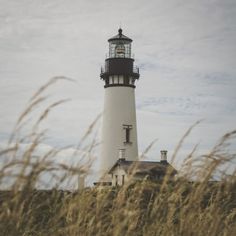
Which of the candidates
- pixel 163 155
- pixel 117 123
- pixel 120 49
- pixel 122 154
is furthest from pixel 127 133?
pixel 120 49

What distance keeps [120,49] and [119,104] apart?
4.20 m

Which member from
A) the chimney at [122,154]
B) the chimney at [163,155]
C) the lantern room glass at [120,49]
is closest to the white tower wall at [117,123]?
the chimney at [122,154]

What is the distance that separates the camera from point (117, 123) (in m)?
33.2

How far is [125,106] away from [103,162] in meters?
4.22

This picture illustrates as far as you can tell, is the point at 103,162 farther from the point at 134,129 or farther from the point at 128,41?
the point at 128,41

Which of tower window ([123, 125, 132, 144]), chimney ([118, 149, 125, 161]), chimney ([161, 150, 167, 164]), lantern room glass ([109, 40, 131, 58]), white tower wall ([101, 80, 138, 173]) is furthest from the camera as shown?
lantern room glass ([109, 40, 131, 58])

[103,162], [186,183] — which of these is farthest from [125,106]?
[186,183]

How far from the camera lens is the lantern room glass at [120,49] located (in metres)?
34.7

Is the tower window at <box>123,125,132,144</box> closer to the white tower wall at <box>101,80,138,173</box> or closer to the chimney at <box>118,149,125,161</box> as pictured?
the white tower wall at <box>101,80,138,173</box>

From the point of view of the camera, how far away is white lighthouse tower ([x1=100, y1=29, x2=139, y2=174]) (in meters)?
33.0

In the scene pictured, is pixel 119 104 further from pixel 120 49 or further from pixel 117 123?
pixel 120 49

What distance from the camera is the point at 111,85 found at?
34.2 metres

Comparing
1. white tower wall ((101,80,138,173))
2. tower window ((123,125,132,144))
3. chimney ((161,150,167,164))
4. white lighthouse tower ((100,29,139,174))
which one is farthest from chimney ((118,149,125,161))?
chimney ((161,150,167,164))

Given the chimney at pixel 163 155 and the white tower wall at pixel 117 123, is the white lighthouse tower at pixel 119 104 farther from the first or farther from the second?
the chimney at pixel 163 155
